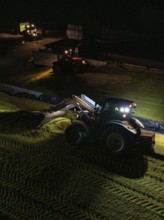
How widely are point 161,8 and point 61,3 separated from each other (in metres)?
11.5

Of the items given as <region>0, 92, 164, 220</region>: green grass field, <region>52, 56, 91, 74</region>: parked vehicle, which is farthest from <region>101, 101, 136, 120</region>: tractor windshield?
<region>52, 56, 91, 74</region>: parked vehicle

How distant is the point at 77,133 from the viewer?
401 inches

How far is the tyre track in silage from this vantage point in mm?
7820

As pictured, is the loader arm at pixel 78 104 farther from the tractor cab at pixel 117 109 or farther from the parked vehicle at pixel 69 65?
the parked vehicle at pixel 69 65

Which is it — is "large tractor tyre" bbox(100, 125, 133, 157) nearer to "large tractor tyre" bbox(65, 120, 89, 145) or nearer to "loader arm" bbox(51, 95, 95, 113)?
"large tractor tyre" bbox(65, 120, 89, 145)

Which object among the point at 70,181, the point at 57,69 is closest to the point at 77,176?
the point at 70,181

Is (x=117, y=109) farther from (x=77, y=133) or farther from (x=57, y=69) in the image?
(x=57, y=69)

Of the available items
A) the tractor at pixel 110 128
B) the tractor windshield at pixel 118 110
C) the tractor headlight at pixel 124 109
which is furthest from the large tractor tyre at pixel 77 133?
the tractor headlight at pixel 124 109

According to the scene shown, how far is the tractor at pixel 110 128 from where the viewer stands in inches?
366

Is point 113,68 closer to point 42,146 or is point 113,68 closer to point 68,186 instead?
point 42,146

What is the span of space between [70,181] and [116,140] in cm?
184

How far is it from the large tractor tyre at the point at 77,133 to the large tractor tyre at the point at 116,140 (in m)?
0.69

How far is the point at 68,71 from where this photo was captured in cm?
1981

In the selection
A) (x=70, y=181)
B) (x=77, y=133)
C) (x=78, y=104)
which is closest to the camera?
(x=70, y=181)
